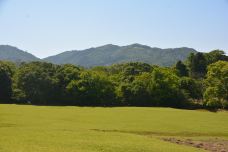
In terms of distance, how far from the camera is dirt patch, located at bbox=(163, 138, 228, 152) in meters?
30.7

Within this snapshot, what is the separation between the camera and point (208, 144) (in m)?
32.7

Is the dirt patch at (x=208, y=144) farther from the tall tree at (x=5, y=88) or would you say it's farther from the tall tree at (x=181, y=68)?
the tall tree at (x=181, y=68)

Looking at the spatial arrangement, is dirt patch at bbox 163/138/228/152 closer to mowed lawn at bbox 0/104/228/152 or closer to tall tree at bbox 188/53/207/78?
mowed lawn at bbox 0/104/228/152

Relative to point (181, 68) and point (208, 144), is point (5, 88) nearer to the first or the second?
point (181, 68)

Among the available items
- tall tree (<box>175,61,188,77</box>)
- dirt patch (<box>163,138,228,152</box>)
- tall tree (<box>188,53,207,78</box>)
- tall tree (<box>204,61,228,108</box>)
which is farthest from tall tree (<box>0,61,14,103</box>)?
tall tree (<box>188,53,207,78</box>)

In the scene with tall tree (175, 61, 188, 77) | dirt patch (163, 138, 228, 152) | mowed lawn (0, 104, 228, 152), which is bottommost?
dirt patch (163, 138, 228, 152)

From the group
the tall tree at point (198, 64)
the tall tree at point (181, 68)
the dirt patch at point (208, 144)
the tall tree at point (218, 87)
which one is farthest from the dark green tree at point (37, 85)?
the dirt patch at point (208, 144)

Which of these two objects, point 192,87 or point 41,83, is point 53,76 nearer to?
point 41,83

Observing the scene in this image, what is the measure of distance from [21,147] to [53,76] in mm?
72848

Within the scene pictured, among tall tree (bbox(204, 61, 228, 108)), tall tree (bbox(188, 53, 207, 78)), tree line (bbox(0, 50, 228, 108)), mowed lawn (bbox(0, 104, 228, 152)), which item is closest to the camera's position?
mowed lawn (bbox(0, 104, 228, 152))

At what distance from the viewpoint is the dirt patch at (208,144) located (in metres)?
30.7

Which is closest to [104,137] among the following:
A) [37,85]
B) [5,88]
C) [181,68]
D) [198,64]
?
[37,85]

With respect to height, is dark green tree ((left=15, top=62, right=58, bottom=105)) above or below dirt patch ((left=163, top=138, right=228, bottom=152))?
above

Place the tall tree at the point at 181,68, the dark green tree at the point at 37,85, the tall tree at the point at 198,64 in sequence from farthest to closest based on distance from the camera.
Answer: the tall tree at the point at 198,64 < the tall tree at the point at 181,68 < the dark green tree at the point at 37,85
